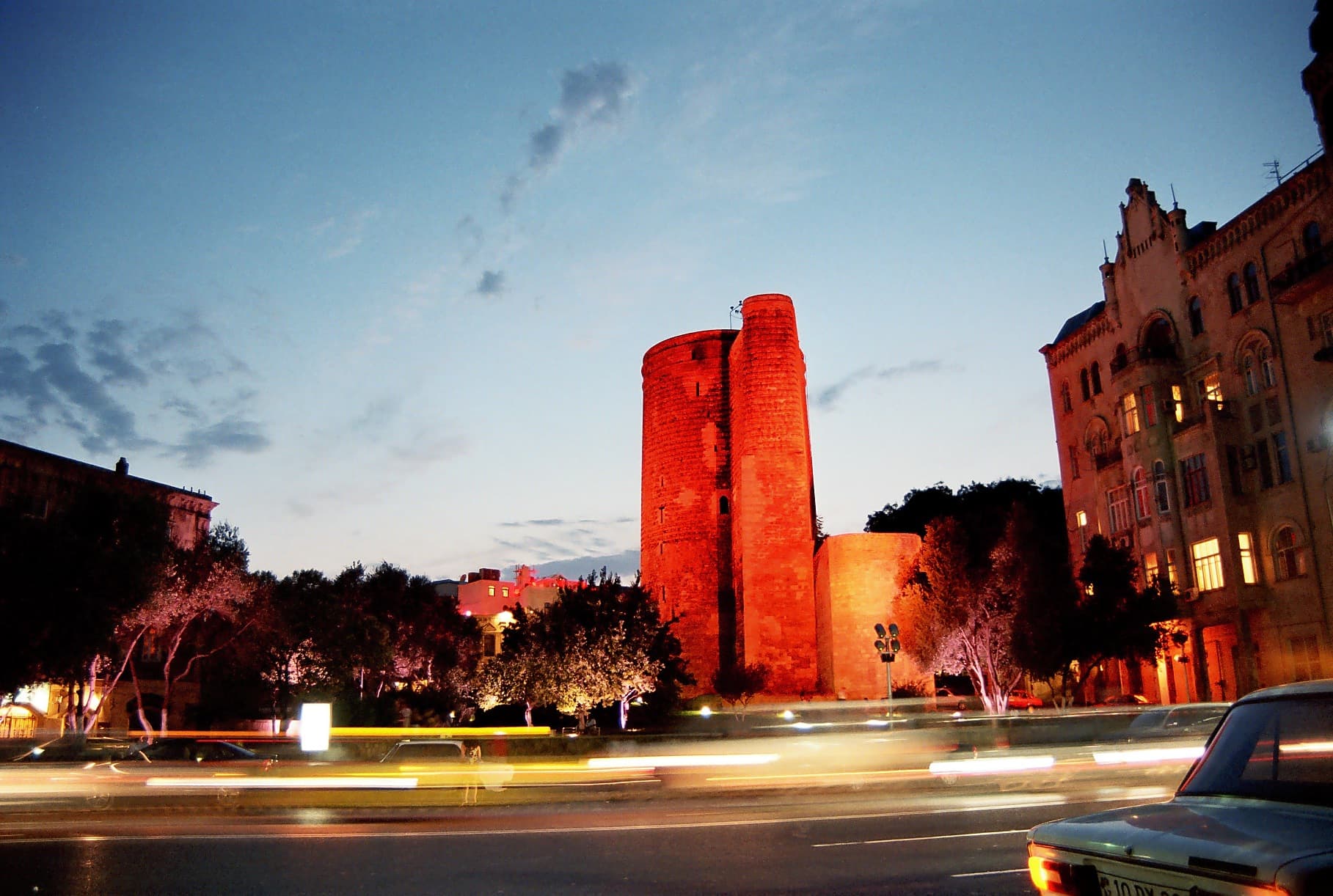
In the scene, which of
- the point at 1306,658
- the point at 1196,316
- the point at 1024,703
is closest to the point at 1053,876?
the point at 1306,658

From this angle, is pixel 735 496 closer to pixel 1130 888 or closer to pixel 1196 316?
pixel 1196 316

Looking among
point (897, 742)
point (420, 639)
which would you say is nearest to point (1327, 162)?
point (897, 742)

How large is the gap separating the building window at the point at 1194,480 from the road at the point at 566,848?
2247 cm

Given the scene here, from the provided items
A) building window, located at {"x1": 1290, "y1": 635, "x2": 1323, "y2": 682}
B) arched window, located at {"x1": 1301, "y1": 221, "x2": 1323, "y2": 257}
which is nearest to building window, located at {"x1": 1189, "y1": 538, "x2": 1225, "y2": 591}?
building window, located at {"x1": 1290, "y1": 635, "x2": 1323, "y2": 682}

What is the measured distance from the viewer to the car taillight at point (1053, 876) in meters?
3.82

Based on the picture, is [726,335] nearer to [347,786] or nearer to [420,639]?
[420,639]

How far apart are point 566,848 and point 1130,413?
1259 inches

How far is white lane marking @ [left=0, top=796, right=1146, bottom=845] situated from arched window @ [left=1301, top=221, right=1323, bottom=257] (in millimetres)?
23711

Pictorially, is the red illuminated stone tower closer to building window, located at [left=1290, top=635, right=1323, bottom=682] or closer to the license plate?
building window, located at [left=1290, top=635, right=1323, bottom=682]

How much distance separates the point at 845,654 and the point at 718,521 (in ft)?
Result: 35.8

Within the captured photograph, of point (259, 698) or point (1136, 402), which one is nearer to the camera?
point (1136, 402)

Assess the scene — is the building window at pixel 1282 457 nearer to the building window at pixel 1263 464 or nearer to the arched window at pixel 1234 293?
the building window at pixel 1263 464

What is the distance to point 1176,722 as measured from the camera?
13.7m

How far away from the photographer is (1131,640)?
31750 millimetres
